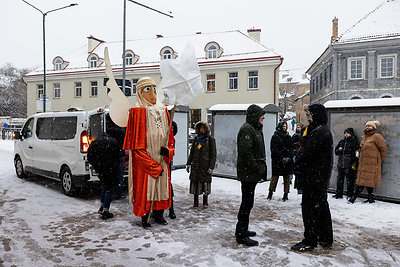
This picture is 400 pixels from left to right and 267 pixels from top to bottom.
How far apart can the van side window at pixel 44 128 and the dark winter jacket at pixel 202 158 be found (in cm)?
395

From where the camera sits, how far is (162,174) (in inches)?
226

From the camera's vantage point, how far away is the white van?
755 centimetres

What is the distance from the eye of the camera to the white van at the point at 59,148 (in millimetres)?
7555

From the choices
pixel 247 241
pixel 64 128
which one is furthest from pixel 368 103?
pixel 64 128

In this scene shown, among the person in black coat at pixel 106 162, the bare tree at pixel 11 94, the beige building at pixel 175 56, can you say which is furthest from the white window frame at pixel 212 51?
the bare tree at pixel 11 94

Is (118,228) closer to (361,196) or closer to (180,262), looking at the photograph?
(180,262)

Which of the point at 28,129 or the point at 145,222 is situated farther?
the point at 28,129

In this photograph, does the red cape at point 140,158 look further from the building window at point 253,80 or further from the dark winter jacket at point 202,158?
the building window at point 253,80

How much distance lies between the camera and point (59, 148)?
26.8ft

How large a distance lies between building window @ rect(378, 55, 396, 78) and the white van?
2524 cm

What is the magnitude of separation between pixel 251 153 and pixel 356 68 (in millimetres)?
25933

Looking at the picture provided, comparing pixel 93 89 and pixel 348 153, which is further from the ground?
pixel 93 89

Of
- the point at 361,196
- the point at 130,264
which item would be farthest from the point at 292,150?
the point at 130,264

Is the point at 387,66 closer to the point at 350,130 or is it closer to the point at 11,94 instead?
the point at 350,130
